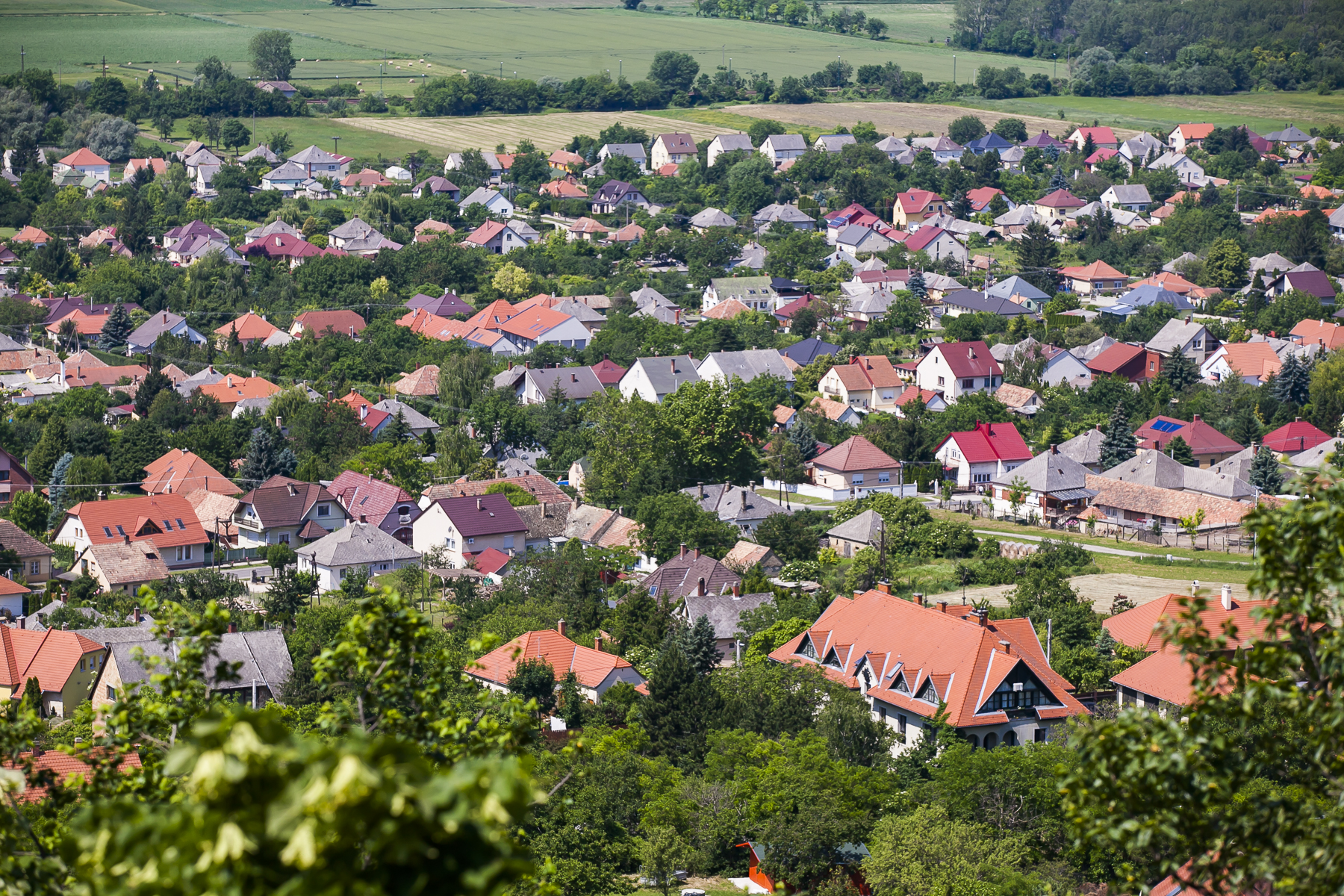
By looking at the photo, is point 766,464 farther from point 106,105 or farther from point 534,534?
point 106,105

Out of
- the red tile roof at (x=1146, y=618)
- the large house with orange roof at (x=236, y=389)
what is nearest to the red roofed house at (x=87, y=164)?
the large house with orange roof at (x=236, y=389)

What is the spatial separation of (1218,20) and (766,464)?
5751 inches

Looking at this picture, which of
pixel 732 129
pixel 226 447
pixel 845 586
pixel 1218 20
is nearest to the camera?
pixel 845 586

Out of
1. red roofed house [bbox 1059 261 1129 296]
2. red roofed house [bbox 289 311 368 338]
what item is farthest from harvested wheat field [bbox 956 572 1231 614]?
red roofed house [bbox 1059 261 1129 296]

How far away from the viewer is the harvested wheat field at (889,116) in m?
146

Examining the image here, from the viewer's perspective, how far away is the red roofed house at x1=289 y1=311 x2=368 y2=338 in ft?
267

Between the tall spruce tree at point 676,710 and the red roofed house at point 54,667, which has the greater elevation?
the tall spruce tree at point 676,710

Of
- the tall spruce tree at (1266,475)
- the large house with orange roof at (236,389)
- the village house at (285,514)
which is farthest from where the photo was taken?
the large house with orange roof at (236,389)

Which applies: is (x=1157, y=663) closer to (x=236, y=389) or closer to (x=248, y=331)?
(x=236, y=389)

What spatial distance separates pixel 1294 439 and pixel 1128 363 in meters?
13.0

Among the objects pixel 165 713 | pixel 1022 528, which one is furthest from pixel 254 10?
pixel 165 713

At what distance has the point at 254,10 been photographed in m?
195

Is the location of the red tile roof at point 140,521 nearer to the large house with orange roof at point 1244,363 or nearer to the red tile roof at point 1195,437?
the red tile roof at point 1195,437

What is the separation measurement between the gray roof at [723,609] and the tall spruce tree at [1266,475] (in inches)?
930
